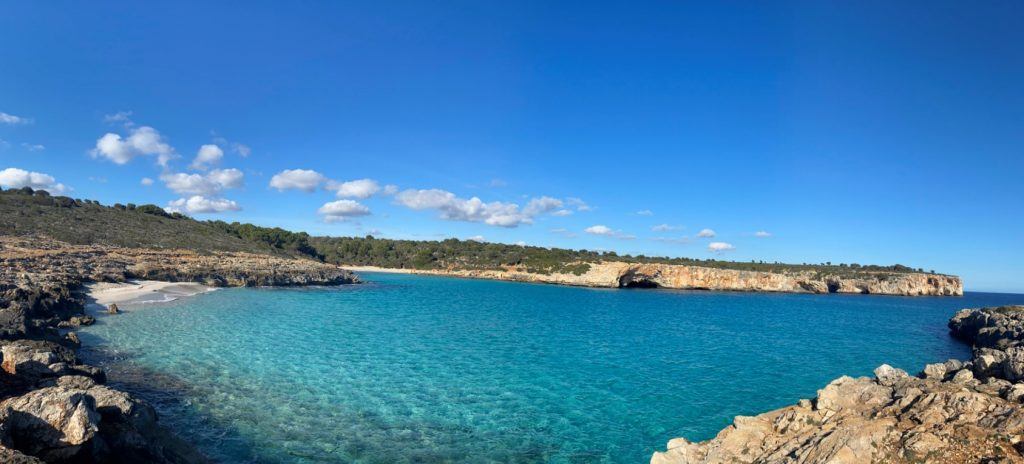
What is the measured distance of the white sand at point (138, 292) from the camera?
35.2 metres

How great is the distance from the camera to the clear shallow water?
1275 centimetres

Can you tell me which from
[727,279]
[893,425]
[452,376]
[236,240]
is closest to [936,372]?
[893,425]

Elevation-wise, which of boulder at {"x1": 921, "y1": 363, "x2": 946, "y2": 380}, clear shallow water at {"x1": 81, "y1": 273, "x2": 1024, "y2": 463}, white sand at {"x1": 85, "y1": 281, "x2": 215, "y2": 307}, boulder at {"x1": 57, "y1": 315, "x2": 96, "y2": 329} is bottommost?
clear shallow water at {"x1": 81, "y1": 273, "x2": 1024, "y2": 463}

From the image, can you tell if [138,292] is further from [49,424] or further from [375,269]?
[375,269]

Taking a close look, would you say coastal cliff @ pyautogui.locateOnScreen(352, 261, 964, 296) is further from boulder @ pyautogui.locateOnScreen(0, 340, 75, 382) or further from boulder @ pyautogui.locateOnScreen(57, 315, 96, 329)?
boulder @ pyautogui.locateOnScreen(0, 340, 75, 382)

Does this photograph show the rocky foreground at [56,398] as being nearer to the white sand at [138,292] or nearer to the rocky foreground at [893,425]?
the white sand at [138,292]

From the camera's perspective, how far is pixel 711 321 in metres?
43.1

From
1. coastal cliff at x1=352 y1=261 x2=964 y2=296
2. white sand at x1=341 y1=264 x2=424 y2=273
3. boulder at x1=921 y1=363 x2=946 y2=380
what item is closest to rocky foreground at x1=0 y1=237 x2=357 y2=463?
boulder at x1=921 y1=363 x2=946 y2=380

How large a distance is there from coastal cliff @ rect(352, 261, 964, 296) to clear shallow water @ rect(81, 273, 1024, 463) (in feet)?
178

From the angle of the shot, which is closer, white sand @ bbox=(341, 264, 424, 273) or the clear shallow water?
the clear shallow water

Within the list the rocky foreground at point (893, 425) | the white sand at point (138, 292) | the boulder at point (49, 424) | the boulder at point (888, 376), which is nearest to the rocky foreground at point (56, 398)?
the boulder at point (49, 424)

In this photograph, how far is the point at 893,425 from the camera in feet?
26.6

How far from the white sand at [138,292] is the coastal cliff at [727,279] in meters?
67.7

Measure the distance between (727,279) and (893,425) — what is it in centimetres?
9730
